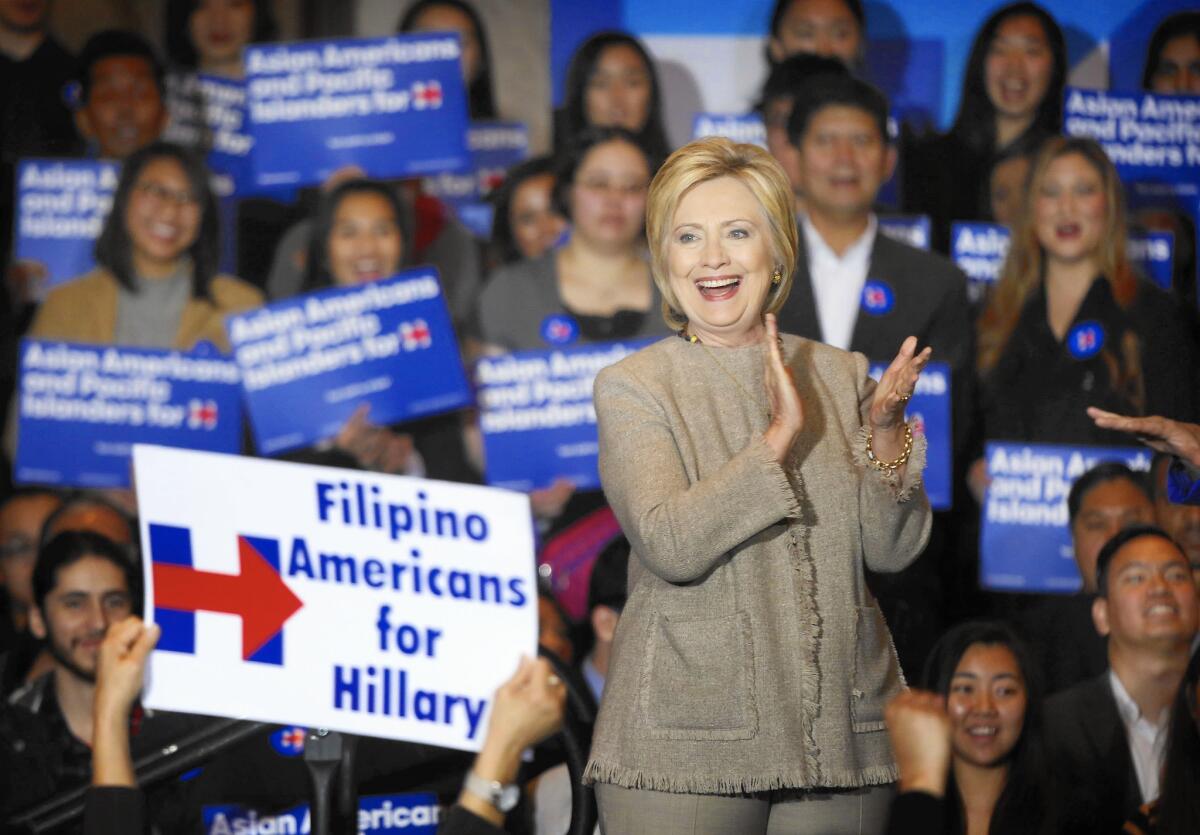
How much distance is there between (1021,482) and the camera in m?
4.55

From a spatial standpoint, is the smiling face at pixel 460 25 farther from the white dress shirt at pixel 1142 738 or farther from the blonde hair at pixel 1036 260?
the white dress shirt at pixel 1142 738

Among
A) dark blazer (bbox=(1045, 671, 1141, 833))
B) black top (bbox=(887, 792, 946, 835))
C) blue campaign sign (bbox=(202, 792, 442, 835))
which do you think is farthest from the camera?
dark blazer (bbox=(1045, 671, 1141, 833))

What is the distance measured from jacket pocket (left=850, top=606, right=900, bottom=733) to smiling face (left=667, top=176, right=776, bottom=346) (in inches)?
17.9

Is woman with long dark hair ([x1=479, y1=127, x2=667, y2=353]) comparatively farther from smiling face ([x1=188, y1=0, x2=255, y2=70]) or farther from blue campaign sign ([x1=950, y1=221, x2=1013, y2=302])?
smiling face ([x1=188, y1=0, x2=255, y2=70])

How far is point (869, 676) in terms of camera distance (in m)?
1.98

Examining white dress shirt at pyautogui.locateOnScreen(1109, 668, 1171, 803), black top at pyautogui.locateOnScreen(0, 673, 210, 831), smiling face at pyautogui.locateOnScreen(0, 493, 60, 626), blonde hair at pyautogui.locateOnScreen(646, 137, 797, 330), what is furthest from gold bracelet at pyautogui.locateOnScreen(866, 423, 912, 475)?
smiling face at pyautogui.locateOnScreen(0, 493, 60, 626)

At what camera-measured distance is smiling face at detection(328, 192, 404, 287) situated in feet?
15.5

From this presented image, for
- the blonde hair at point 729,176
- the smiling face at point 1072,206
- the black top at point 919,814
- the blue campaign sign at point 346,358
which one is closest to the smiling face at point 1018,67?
the smiling face at point 1072,206

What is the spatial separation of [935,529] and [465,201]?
6.10ft

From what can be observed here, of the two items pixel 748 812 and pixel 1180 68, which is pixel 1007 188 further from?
pixel 748 812

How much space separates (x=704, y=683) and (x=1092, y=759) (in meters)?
2.57

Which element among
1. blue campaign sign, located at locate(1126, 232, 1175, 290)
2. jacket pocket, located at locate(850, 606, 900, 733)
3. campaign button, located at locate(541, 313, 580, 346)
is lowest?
jacket pocket, located at locate(850, 606, 900, 733)

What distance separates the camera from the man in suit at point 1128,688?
13.3 feet

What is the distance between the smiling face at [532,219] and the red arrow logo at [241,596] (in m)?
2.55
